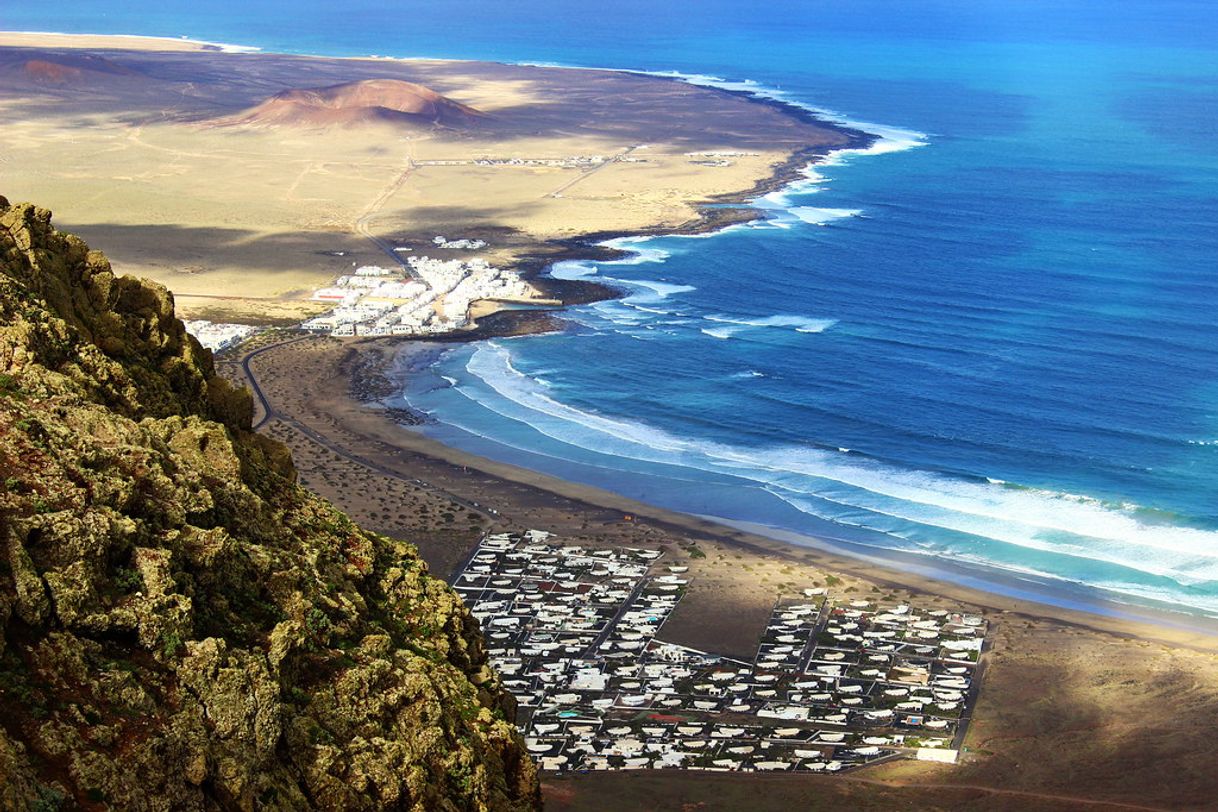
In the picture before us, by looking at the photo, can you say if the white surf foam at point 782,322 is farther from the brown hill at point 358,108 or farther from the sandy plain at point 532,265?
the brown hill at point 358,108

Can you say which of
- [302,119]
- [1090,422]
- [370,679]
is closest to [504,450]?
[1090,422]

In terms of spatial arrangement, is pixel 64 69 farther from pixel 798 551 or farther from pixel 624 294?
pixel 798 551

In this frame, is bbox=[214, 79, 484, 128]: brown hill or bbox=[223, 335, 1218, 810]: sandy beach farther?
bbox=[214, 79, 484, 128]: brown hill

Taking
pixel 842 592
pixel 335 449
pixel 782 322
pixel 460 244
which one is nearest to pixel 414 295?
pixel 460 244

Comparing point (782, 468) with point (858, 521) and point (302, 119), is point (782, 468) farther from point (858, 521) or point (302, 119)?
point (302, 119)

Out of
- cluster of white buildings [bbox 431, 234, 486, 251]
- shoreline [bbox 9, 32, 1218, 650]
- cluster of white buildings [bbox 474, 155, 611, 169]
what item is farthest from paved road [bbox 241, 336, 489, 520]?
cluster of white buildings [bbox 474, 155, 611, 169]

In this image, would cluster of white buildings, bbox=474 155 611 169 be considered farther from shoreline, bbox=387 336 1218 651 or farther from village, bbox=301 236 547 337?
shoreline, bbox=387 336 1218 651

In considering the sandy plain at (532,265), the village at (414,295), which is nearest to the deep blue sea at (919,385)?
the sandy plain at (532,265)
